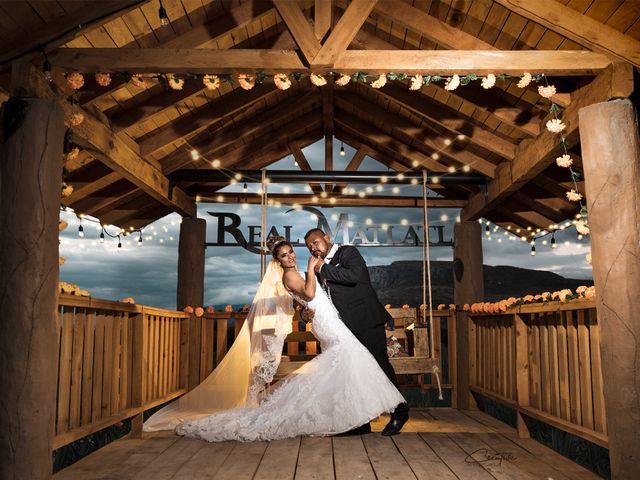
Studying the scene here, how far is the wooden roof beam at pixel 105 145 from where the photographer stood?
4.32m

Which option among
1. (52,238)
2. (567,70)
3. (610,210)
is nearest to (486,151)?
(567,70)

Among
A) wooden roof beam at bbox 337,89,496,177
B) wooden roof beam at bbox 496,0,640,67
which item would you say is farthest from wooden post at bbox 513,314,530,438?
wooden roof beam at bbox 337,89,496,177

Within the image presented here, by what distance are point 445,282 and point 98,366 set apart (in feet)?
70.0

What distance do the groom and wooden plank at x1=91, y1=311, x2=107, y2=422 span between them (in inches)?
80.3

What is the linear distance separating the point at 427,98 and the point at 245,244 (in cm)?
373

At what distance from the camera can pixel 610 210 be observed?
410 centimetres

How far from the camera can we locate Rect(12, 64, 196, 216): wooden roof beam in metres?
4.32

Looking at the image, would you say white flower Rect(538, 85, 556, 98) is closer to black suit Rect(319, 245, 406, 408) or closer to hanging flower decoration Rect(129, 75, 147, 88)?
black suit Rect(319, 245, 406, 408)

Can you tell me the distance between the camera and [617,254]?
4008 millimetres

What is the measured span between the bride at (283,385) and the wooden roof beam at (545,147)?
264 centimetres

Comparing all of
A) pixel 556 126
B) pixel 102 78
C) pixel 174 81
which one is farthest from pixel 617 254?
pixel 102 78

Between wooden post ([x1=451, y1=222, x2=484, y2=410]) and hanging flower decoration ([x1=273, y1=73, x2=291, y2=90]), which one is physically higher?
hanging flower decoration ([x1=273, y1=73, x2=291, y2=90])

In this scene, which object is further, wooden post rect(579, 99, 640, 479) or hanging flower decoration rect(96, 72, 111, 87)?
A: hanging flower decoration rect(96, 72, 111, 87)

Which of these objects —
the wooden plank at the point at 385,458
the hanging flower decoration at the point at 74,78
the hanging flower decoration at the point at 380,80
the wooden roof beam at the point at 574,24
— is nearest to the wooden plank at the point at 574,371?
the wooden plank at the point at 385,458
